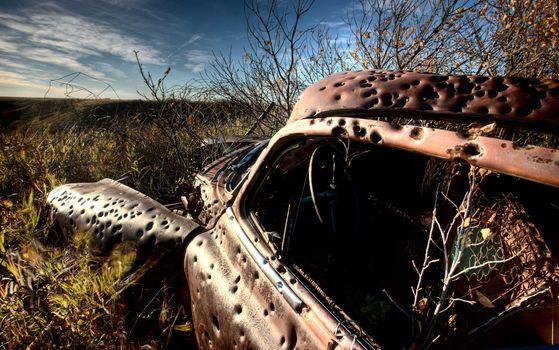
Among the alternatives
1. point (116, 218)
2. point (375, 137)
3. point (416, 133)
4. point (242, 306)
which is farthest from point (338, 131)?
point (116, 218)

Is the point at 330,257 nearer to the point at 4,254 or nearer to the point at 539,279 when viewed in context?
the point at 539,279

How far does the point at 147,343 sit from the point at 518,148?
1.93m

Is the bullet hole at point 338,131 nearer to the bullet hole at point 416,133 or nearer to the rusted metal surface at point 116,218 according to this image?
the bullet hole at point 416,133

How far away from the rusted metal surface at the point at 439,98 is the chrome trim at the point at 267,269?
52 cm

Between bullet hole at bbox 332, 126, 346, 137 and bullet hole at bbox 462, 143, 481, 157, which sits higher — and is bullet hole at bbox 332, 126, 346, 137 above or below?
below

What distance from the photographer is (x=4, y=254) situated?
1.84 metres

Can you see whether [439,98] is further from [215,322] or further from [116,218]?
[116,218]

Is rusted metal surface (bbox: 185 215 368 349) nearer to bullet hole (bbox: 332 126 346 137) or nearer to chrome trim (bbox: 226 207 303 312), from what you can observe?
chrome trim (bbox: 226 207 303 312)

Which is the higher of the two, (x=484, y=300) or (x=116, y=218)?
(x=484, y=300)

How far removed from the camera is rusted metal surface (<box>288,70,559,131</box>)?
743 mm

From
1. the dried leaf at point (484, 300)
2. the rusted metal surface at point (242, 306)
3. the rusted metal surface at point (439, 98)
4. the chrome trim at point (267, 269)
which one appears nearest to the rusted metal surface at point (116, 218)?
the rusted metal surface at point (242, 306)

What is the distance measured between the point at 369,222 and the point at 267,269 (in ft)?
4.27

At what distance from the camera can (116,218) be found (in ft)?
5.98

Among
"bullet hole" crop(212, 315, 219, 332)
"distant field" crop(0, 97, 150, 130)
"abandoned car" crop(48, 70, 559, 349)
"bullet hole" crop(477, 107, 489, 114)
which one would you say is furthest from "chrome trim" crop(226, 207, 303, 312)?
"distant field" crop(0, 97, 150, 130)
